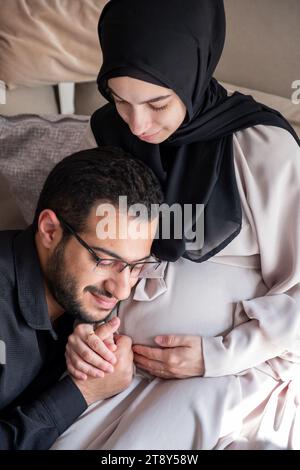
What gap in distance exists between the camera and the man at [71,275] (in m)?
1.29

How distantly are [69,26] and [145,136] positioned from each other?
101 cm

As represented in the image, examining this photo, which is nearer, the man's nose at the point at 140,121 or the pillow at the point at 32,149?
the man's nose at the point at 140,121

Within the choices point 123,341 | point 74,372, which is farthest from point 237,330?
point 74,372

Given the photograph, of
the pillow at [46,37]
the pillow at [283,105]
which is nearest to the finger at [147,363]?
the pillow at [283,105]

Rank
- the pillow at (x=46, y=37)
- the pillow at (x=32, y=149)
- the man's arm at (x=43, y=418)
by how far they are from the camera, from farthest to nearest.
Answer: the pillow at (x=46, y=37)
the pillow at (x=32, y=149)
the man's arm at (x=43, y=418)

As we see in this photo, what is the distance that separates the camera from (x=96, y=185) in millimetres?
1305

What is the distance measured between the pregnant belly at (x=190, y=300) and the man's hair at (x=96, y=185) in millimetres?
184

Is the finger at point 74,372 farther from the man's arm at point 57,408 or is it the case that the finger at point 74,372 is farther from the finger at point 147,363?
the finger at point 147,363

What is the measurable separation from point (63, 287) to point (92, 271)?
81 millimetres

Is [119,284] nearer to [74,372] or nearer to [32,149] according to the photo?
[74,372]

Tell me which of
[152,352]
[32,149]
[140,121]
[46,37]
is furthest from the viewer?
[46,37]

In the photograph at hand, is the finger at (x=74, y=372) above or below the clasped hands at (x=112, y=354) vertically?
below

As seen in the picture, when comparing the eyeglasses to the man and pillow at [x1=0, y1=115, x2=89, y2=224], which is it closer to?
the man
